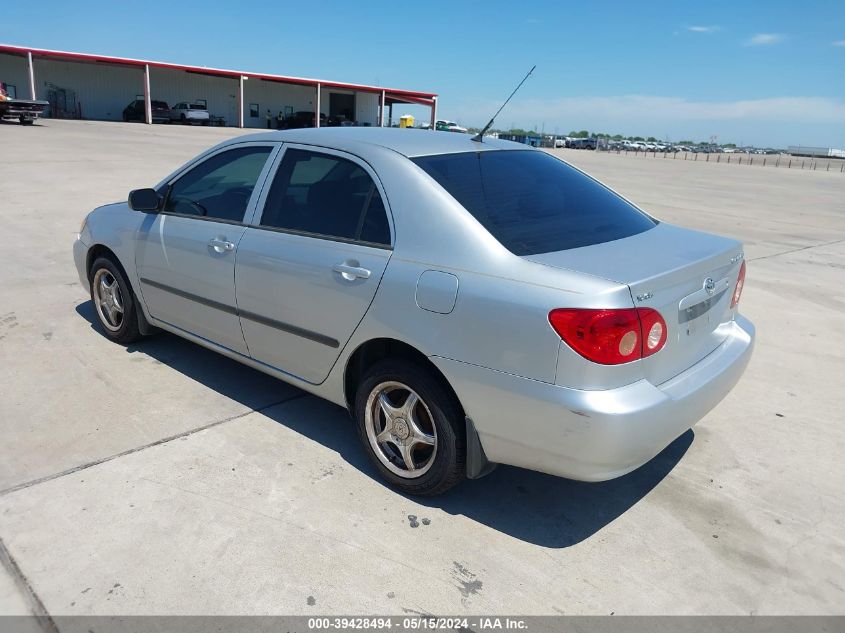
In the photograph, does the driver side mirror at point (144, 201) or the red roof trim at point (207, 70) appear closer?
the driver side mirror at point (144, 201)

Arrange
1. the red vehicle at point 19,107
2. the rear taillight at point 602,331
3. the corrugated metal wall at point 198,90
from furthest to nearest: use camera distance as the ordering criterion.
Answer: the corrugated metal wall at point 198,90 < the red vehicle at point 19,107 < the rear taillight at point 602,331

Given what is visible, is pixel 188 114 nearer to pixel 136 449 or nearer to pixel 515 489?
pixel 136 449

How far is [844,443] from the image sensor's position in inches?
153

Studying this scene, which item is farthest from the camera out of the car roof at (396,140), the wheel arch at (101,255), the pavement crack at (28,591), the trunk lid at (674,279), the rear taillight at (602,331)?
the wheel arch at (101,255)

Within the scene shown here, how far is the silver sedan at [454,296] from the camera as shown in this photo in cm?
254

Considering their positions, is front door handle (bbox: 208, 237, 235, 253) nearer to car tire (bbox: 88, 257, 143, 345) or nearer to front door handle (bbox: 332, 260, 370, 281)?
front door handle (bbox: 332, 260, 370, 281)

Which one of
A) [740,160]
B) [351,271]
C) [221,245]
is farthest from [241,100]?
[740,160]

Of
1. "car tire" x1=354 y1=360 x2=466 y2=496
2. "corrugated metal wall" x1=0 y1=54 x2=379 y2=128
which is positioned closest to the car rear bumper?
"car tire" x1=354 y1=360 x2=466 y2=496

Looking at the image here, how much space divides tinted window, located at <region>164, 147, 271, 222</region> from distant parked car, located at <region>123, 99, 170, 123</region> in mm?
44151

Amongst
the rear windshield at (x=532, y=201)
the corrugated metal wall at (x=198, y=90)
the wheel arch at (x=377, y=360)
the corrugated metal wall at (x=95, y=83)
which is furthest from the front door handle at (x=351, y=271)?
the corrugated metal wall at (x=198, y=90)

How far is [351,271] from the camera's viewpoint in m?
3.13

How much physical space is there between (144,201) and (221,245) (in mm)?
835

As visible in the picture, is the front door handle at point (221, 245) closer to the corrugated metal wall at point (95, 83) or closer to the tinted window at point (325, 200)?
the tinted window at point (325, 200)

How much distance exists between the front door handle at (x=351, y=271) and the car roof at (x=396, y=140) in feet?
1.98
